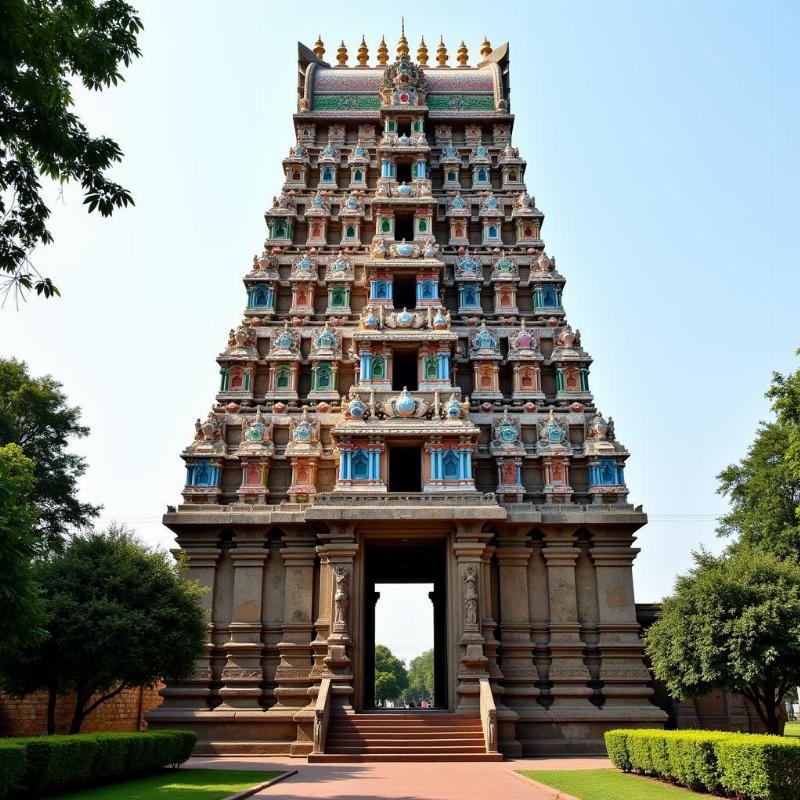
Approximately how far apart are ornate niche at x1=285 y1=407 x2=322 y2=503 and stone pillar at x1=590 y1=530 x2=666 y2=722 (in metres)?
10.4

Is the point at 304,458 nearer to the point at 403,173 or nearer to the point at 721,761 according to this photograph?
the point at 403,173

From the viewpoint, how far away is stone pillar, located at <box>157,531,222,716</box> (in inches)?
1006

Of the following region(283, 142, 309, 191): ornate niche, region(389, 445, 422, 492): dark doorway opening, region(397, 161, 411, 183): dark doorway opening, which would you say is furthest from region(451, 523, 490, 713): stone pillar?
region(283, 142, 309, 191): ornate niche

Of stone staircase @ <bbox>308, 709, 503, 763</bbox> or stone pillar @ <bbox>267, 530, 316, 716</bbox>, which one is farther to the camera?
stone pillar @ <bbox>267, 530, 316, 716</bbox>

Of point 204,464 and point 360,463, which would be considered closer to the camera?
point 360,463

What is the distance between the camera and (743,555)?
21922 mm

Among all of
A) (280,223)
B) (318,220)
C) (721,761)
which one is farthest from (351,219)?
(721,761)

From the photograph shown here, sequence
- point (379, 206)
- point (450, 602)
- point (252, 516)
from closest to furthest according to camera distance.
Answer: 1. point (450, 602)
2. point (252, 516)
3. point (379, 206)

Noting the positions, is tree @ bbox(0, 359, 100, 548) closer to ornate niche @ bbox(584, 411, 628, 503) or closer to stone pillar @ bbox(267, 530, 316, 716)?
stone pillar @ bbox(267, 530, 316, 716)

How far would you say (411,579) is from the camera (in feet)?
120

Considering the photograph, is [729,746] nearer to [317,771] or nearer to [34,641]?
[317,771]

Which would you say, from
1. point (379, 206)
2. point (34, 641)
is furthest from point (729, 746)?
point (379, 206)

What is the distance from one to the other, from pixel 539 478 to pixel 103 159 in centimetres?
2220

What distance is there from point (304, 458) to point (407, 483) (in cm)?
530
